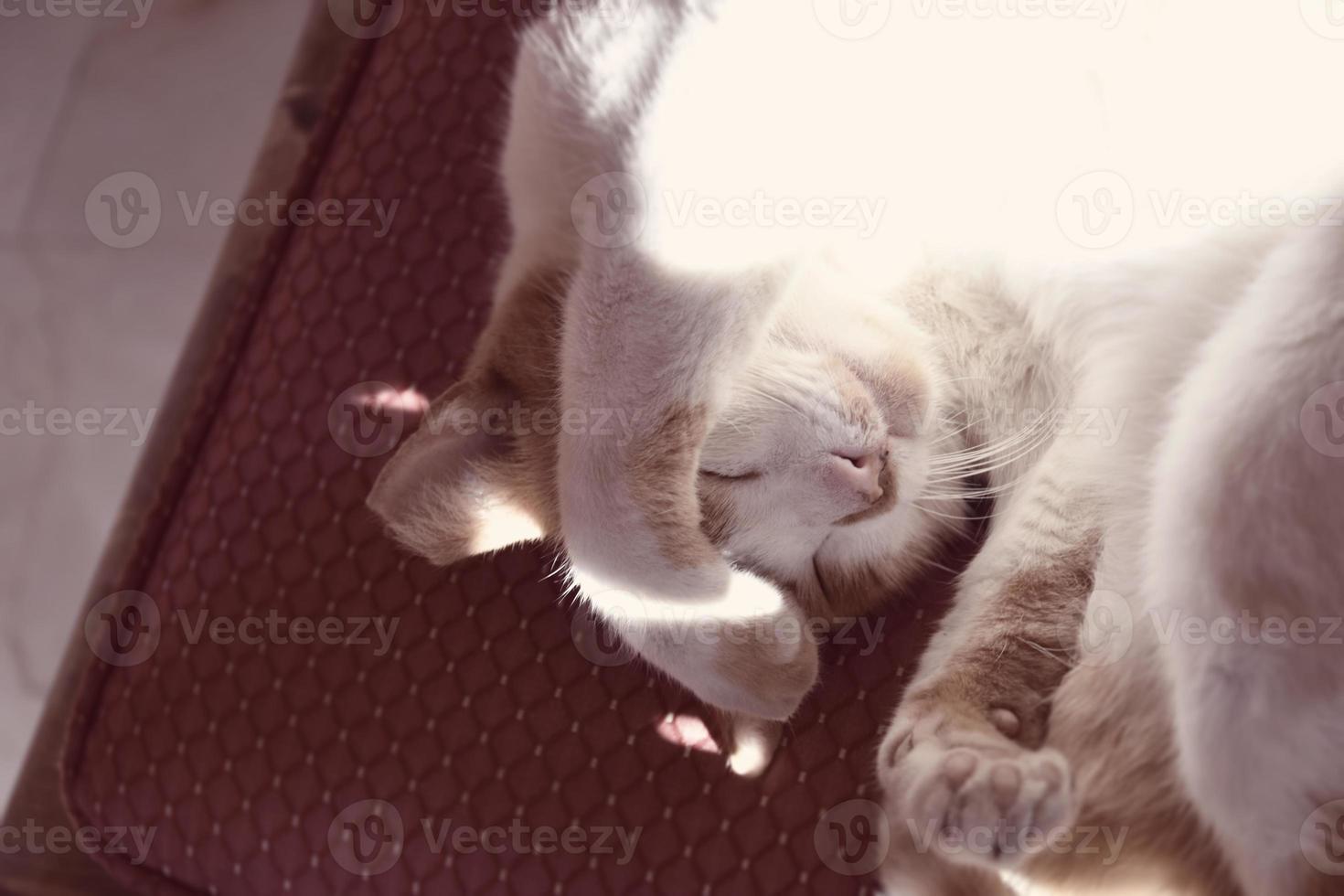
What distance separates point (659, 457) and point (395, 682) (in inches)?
18.2

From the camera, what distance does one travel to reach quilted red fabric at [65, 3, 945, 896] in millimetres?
1016

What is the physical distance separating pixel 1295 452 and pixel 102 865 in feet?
4.22

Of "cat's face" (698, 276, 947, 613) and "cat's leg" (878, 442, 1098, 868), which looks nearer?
"cat's leg" (878, 442, 1098, 868)

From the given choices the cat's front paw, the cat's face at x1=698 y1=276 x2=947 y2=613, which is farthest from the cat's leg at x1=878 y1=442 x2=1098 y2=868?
the cat's face at x1=698 y1=276 x2=947 y2=613

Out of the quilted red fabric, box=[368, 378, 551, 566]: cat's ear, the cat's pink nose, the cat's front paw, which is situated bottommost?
the quilted red fabric

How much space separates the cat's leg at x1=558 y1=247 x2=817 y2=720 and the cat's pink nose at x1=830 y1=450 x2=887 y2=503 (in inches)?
5.4

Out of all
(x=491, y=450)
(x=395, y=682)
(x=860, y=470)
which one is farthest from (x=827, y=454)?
(x=395, y=682)

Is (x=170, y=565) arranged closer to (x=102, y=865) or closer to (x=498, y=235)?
(x=102, y=865)

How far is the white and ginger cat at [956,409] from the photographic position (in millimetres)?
719

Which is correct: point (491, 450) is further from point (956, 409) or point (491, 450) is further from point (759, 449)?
point (956, 409)

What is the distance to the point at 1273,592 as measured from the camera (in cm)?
68

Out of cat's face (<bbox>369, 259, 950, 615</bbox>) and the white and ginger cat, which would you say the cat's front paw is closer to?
the white and ginger cat

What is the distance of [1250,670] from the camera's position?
69 cm

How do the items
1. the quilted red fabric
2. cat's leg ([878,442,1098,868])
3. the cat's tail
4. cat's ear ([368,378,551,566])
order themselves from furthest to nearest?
1. the quilted red fabric
2. cat's ear ([368,378,551,566])
3. cat's leg ([878,442,1098,868])
4. the cat's tail
